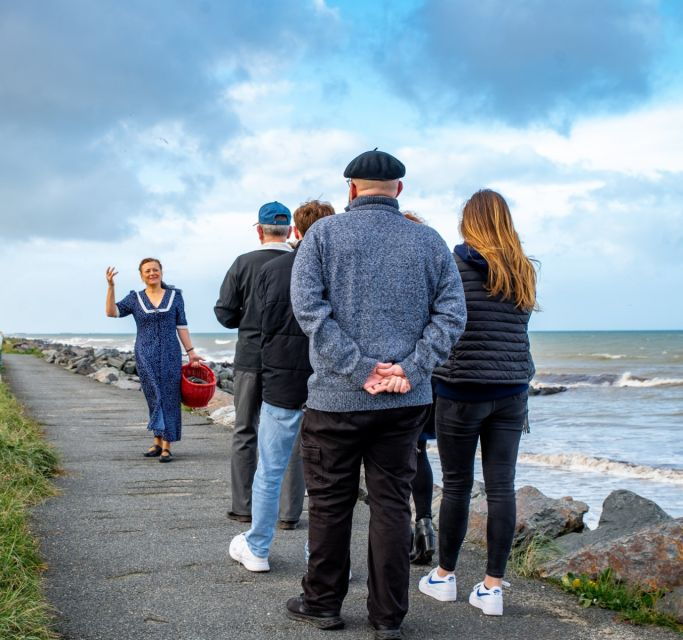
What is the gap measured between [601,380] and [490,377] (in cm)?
2982

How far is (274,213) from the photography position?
515 cm

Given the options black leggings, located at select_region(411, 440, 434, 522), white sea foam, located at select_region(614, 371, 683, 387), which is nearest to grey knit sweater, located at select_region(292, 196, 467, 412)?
black leggings, located at select_region(411, 440, 434, 522)

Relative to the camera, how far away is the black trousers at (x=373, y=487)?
11.2 ft

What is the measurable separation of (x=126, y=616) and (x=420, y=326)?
1.82m

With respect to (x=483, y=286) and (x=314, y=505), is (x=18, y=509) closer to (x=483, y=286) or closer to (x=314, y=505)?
(x=314, y=505)

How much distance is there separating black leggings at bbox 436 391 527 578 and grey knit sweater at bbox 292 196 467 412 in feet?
1.55

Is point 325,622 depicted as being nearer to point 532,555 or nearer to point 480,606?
point 480,606

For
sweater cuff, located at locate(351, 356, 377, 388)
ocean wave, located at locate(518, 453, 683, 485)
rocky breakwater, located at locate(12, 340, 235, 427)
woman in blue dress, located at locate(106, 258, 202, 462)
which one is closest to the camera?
sweater cuff, located at locate(351, 356, 377, 388)

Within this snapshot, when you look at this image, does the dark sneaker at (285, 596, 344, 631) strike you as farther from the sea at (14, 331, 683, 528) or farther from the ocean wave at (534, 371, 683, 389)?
the ocean wave at (534, 371, 683, 389)

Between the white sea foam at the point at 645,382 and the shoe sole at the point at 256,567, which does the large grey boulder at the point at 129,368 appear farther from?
the shoe sole at the point at 256,567

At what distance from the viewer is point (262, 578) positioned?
432 cm

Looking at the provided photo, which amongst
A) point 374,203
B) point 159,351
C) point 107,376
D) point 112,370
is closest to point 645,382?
point 112,370

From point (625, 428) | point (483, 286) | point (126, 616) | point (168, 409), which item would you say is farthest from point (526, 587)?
point (625, 428)

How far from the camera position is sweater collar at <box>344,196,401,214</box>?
348 centimetres
